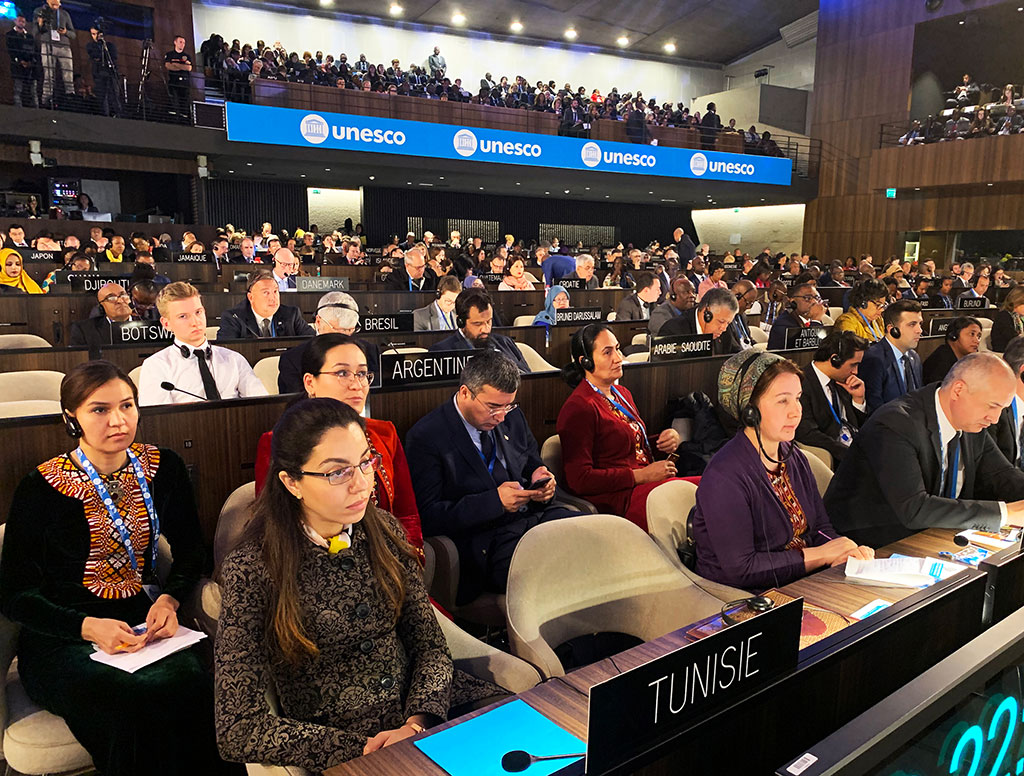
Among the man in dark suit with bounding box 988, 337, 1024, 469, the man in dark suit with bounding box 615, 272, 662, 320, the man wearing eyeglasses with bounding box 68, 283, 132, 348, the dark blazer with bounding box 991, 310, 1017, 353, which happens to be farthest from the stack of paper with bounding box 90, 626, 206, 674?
the dark blazer with bounding box 991, 310, 1017, 353

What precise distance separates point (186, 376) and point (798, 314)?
183 inches

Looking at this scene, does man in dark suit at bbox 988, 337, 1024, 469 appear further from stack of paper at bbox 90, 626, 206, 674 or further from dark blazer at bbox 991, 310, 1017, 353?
dark blazer at bbox 991, 310, 1017, 353

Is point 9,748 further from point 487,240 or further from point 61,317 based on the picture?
point 487,240

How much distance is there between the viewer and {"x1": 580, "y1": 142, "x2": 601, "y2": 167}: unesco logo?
584 inches

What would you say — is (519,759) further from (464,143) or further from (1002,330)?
(464,143)

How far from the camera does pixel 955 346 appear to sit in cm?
505

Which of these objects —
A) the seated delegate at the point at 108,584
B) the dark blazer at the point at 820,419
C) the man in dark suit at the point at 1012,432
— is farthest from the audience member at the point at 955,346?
the seated delegate at the point at 108,584

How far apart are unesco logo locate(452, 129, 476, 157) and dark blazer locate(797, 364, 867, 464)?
10863 mm

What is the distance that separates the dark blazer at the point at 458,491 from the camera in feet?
8.36

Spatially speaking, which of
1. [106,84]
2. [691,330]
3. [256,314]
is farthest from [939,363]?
[106,84]

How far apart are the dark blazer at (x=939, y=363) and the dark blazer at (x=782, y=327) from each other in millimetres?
827

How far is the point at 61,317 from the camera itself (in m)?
6.33

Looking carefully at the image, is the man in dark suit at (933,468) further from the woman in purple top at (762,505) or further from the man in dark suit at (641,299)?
the man in dark suit at (641,299)

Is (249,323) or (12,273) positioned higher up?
(12,273)
